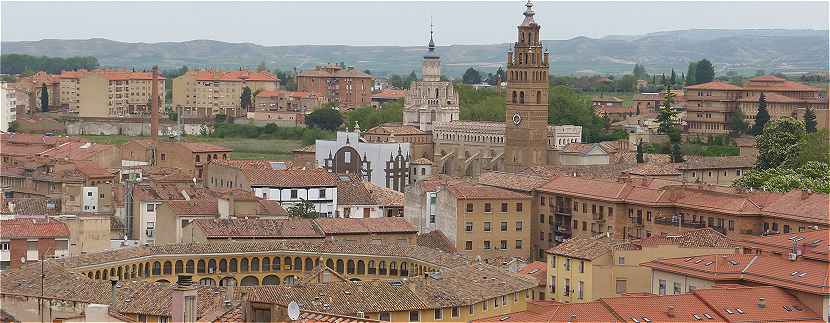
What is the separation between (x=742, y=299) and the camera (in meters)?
38.0

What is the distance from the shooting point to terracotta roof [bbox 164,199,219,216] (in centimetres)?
5806

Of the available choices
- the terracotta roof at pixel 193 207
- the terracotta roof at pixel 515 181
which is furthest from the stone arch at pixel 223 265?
the terracotta roof at pixel 515 181

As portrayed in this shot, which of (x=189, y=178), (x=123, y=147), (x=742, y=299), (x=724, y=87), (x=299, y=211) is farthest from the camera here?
(x=724, y=87)

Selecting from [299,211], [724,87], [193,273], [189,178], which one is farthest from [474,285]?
[724,87]

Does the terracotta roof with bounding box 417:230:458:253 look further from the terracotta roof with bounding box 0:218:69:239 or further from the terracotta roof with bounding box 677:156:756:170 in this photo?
the terracotta roof with bounding box 677:156:756:170

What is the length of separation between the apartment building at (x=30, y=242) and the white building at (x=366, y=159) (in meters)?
27.6

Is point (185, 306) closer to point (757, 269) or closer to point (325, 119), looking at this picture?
point (757, 269)

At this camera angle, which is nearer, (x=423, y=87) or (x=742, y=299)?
(x=742, y=299)

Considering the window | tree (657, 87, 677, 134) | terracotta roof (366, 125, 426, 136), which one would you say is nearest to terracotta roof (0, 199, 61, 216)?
the window

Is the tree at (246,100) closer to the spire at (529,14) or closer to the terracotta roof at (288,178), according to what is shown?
the spire at (529,14)

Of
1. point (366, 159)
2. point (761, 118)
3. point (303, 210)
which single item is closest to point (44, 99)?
point (761, 118)

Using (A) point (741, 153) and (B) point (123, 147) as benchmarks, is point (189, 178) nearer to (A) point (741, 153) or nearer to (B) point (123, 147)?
(B) point (123, 147)

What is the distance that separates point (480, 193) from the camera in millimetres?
60875

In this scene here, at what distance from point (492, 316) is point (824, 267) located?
712cm
